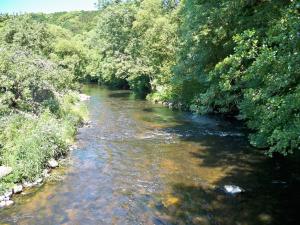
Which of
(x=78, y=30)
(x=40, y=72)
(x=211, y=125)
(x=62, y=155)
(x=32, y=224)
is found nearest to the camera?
(x=32, y=224)

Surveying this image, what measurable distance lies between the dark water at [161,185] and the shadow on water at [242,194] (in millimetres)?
37

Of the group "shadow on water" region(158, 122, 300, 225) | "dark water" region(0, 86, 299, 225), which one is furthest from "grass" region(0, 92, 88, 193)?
"shadow on water" region(158, 122, 300, 225)

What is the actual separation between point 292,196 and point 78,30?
138007mm

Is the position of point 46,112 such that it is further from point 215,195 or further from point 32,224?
point 215,195

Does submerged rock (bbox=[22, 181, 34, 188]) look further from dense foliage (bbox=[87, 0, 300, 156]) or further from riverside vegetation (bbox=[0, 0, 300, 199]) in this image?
dense foliage (bbox=[87, 0, 300, 156])

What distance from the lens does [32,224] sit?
12.9 meters

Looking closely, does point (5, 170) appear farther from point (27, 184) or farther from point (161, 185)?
point (161, 185)

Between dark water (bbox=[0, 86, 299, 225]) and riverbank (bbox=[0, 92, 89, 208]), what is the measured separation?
2.44ft

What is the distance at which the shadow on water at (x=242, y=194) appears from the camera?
13016 mm

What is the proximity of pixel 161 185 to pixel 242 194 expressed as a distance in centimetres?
365

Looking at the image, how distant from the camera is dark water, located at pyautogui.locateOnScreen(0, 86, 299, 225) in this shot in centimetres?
1338

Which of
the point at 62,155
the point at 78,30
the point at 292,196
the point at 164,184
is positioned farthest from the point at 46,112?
the point at 78,30

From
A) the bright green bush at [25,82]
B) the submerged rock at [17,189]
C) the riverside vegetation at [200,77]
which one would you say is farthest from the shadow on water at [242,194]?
the bright green bush at [25,82]

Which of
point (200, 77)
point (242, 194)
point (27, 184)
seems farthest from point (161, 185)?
point (200, 77)
